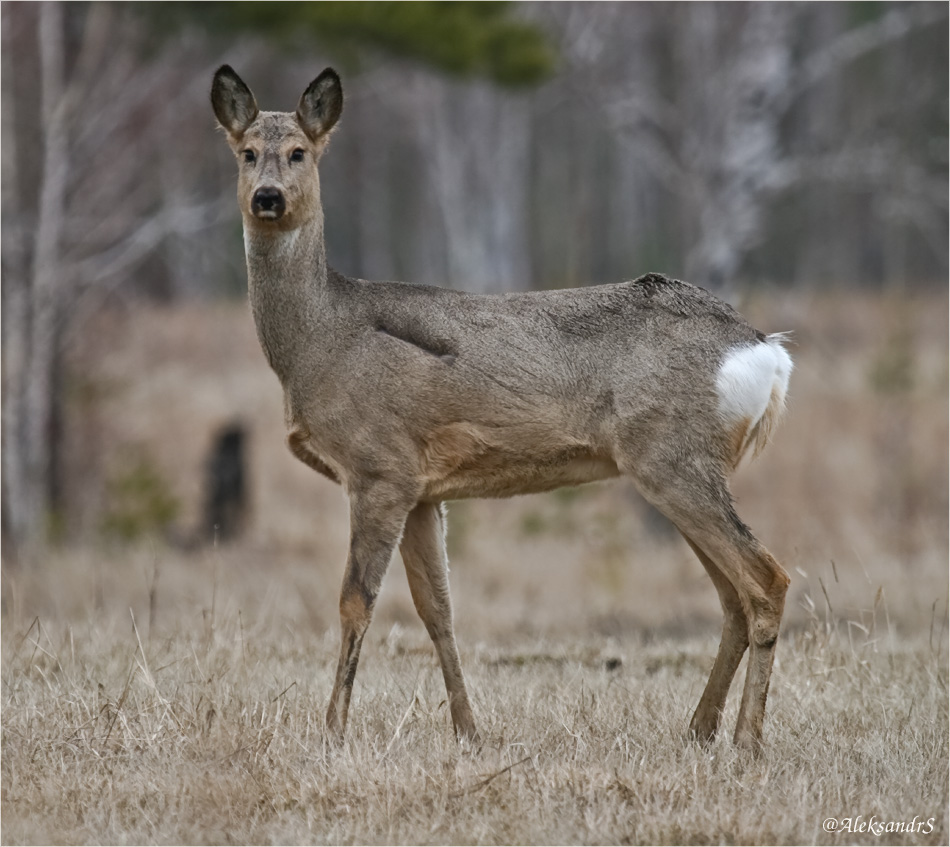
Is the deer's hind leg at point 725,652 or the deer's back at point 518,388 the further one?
the deer's hind leg at point 725,652

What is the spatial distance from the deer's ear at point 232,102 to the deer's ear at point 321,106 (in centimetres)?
23

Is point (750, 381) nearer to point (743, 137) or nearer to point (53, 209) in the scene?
point (743, 137)

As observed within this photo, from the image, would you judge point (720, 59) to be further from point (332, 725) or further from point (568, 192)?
point (568, 192)

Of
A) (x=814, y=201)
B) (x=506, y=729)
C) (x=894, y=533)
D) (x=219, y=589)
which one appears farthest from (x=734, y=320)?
(x=814, y=201)

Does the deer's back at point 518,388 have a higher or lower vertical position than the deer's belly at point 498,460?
higher

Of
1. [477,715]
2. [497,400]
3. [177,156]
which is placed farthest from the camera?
[177,156]

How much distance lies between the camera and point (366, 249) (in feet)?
142

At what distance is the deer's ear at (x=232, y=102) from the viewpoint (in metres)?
6.18

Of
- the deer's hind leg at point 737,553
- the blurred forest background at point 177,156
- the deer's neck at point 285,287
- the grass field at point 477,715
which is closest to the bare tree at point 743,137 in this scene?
the blurred forest background at point 177,156

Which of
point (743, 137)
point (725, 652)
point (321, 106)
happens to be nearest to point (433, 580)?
point (725, 652)

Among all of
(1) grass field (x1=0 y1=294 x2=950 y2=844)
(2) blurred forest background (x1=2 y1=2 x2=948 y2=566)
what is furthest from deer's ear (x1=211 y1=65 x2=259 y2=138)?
(1) grass field (x1=0 y1=294 x2=950 y2=844)

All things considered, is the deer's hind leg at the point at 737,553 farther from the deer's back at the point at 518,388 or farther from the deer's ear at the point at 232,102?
the deer's ear at the point at 232,102

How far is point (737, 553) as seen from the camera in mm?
5785

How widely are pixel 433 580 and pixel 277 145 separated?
2.10 m
